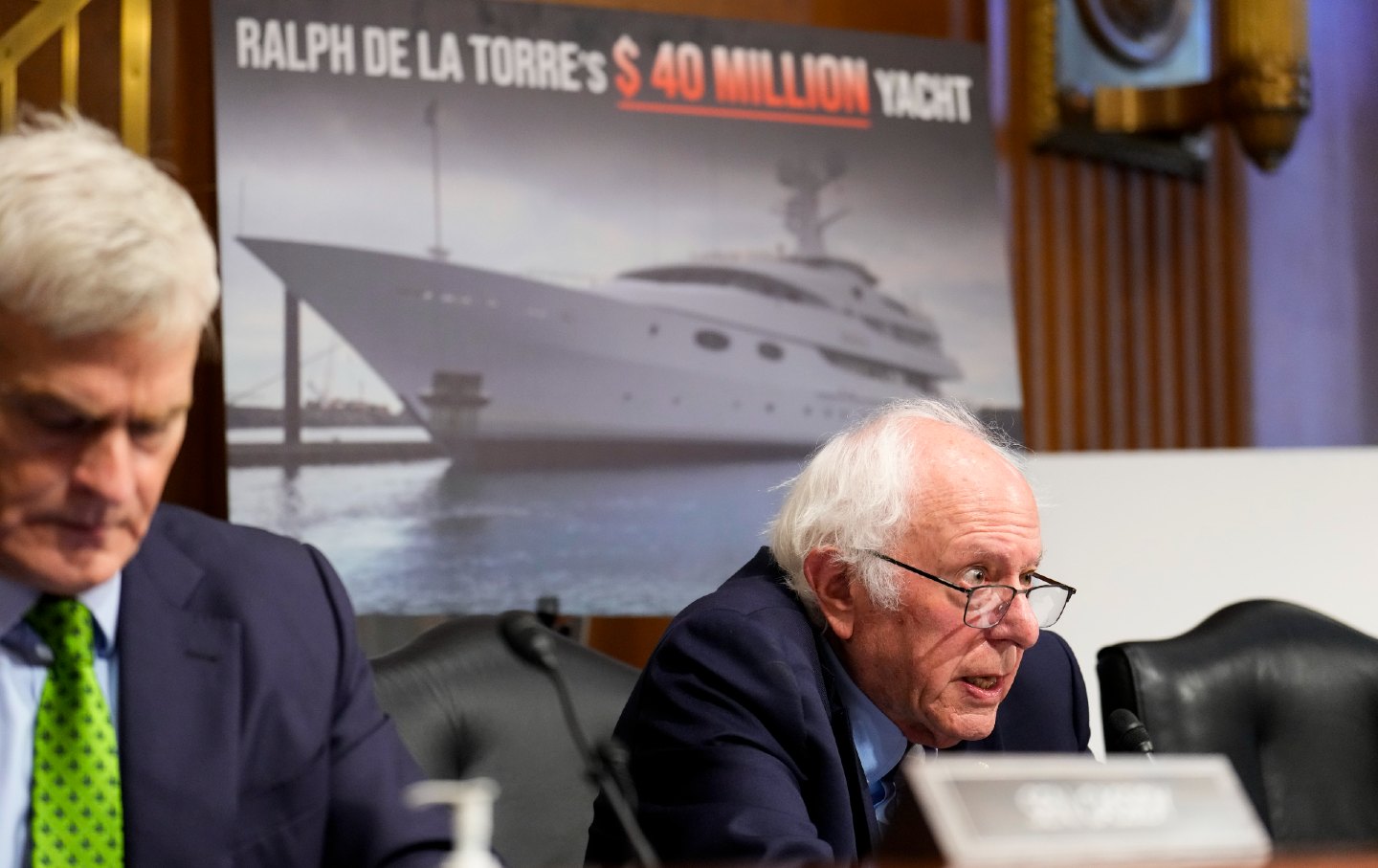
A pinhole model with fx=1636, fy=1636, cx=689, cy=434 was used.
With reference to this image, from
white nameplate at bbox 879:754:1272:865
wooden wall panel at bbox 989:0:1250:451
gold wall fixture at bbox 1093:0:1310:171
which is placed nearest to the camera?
white nameplate at bbox 879:754:1272:865

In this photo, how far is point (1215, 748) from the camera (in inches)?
93.3

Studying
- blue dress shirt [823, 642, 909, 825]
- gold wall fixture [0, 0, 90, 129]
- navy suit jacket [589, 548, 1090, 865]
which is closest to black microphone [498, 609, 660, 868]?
navy suit jacket [589, 548, 1090, 865]

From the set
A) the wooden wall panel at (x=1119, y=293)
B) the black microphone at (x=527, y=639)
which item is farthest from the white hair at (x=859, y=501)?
the wooden wall panel at (x=1119, y=293)

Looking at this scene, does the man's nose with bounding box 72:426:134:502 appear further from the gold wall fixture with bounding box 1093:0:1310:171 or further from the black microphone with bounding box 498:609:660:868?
the gold wall fixture with bounding box 1093:0:1310:171

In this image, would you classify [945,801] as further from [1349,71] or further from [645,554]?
[1349,71]

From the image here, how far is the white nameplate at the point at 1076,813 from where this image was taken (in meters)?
0.98

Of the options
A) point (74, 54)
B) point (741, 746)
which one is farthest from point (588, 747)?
point (74, 54)

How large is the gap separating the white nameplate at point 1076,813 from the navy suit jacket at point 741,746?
0.64 metres

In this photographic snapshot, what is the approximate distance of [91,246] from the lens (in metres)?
1.24

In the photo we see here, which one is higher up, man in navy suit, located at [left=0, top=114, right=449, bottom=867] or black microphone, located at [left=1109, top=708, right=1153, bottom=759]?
man in navy suit, located at [left=0, top=114, right=449, bottom=867]

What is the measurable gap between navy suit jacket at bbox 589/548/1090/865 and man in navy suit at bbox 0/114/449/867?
35 cm

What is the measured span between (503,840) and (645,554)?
1.65 m

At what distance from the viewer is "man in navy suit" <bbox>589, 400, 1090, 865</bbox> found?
1859 millimetres

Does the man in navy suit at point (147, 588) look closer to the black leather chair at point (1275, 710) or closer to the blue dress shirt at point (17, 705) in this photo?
the blue dress shirt at point (17, 705)
